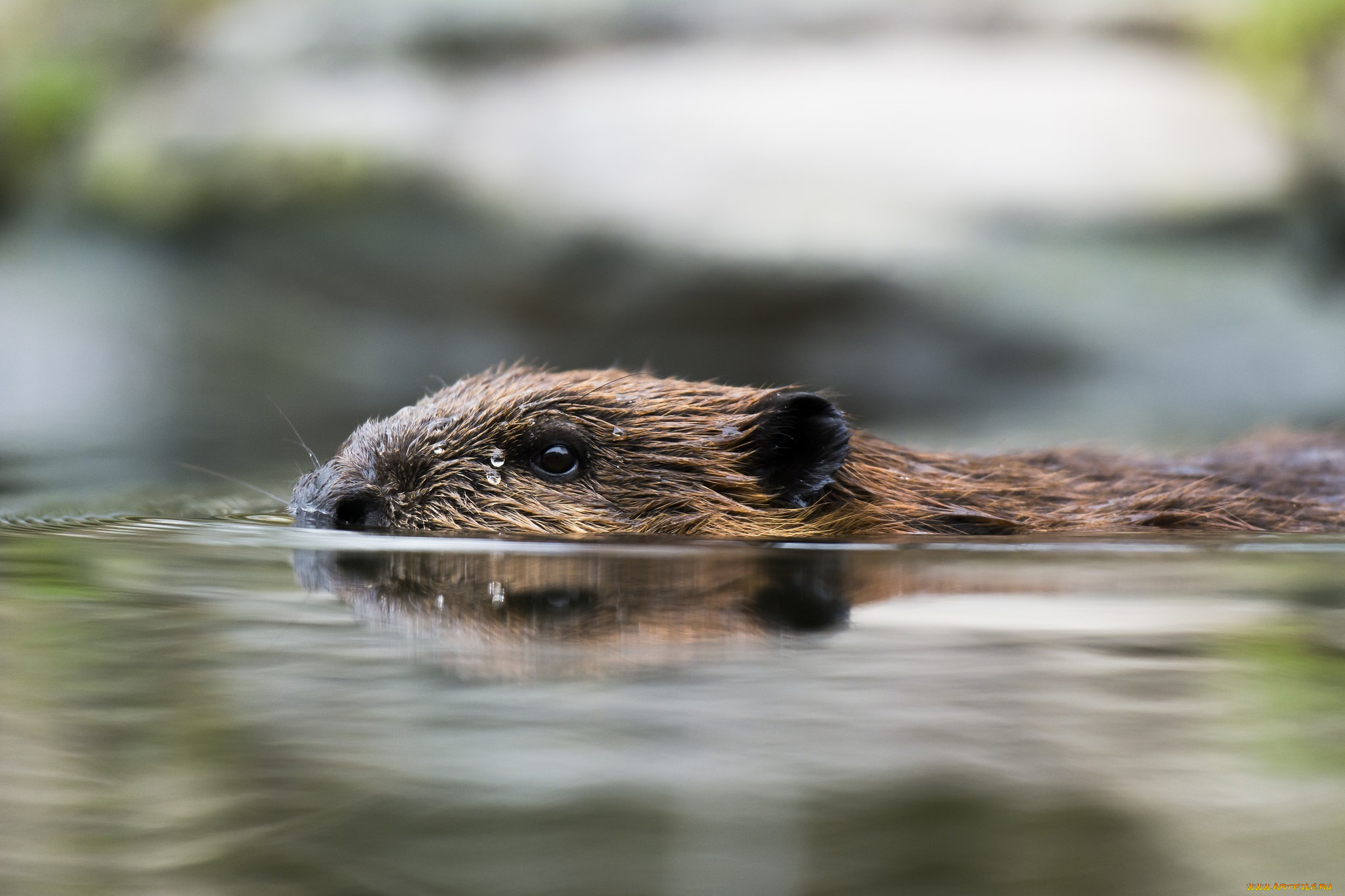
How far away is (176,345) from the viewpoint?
12.1 meters

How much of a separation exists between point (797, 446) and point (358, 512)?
4.81 ft

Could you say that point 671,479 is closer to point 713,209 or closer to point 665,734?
point 665,734

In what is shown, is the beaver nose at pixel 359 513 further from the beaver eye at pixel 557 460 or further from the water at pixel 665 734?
the water at pixel 665 734

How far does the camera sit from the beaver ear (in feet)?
14.3

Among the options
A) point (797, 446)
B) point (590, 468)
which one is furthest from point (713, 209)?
point (590, 468)

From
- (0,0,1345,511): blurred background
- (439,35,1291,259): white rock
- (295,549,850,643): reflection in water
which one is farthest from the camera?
(439,35,1291,259): white rock

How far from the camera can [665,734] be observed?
2.02 m

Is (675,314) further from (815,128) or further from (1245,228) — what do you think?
(1245,228)

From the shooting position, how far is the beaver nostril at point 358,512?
14.1 ft

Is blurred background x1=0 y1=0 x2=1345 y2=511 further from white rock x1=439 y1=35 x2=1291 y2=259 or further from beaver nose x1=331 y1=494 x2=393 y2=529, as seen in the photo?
beaver nose x1=331 y1=494 x2=393 y2=529

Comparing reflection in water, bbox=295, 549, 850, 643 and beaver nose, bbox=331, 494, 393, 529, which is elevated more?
beaver nose, bbox=331, 494, 393, 529

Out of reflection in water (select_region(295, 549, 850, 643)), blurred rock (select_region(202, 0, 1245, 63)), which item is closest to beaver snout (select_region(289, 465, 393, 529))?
reflection in water (select_region(295, 549, 850, 643))

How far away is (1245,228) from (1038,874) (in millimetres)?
11548

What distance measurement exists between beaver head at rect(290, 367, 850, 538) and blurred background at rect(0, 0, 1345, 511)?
7108 mm
